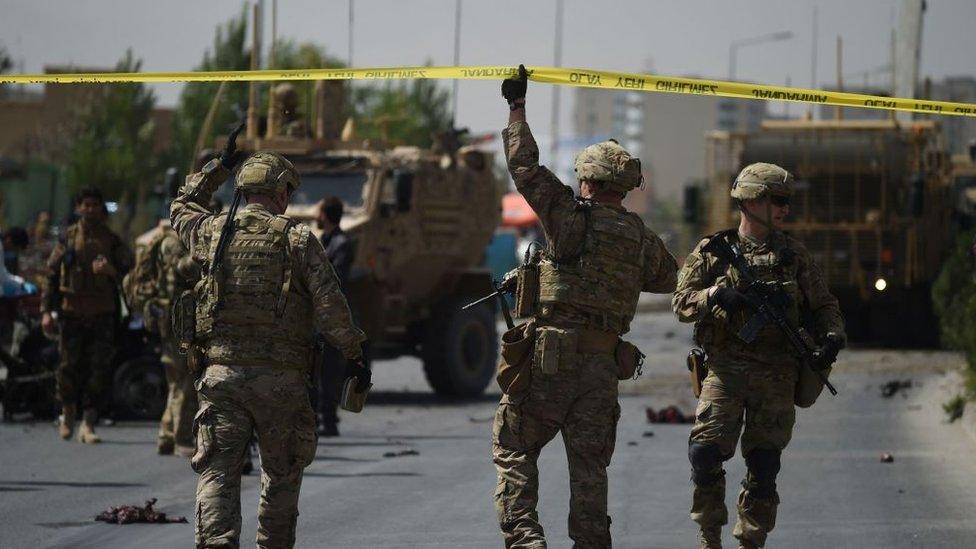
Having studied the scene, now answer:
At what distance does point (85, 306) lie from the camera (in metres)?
13.0

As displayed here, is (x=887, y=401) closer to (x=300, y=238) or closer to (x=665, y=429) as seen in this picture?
(x=665, y=429)

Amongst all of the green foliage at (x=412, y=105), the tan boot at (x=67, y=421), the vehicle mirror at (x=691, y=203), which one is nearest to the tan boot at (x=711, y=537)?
the tan boot at (x=67, y=421)

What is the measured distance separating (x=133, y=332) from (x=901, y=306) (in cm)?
1348

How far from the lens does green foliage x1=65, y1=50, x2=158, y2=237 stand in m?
43.2

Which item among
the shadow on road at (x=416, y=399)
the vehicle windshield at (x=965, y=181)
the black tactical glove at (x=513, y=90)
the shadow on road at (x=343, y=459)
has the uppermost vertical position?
the vehicle windshield at (x=965, y=181)

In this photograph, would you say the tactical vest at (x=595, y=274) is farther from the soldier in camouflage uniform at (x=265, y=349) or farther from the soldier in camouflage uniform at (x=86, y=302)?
the soldier in camouflage uniform at (x=86, y=302)

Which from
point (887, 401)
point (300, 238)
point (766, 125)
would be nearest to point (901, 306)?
point (766, 125)

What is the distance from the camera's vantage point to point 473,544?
8.50 m

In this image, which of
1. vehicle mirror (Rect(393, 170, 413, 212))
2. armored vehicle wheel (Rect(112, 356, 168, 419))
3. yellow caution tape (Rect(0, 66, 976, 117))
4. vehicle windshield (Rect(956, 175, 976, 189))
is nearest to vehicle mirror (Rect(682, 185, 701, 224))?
vehicle windshield (Rect(956, 175, 976, 189))

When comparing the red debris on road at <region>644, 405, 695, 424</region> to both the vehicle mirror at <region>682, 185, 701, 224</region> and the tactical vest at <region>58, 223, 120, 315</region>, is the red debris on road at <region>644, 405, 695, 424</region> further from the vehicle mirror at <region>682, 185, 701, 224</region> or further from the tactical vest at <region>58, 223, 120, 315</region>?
the vehicle mirror at <region>682, 185, 701, 224</region>

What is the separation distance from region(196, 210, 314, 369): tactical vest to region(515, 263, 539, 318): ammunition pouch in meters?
0.86

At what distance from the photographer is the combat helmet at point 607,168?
7.30 metres

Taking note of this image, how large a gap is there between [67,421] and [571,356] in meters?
6.92

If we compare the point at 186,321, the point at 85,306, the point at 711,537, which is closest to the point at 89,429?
the point at 85,306
